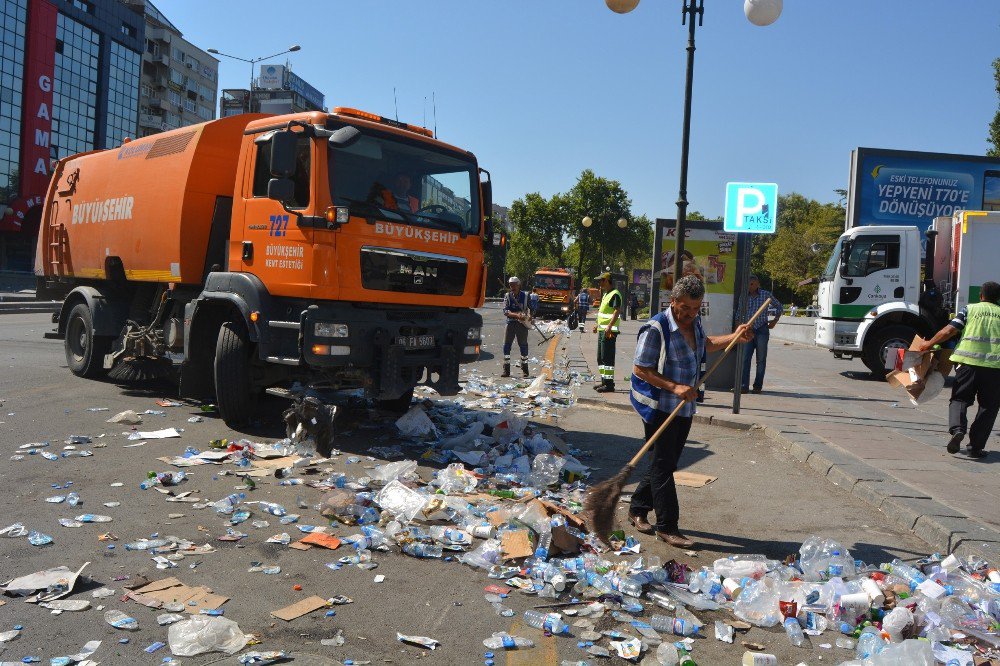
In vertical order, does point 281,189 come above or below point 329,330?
above

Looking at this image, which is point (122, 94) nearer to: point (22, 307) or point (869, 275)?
point (22, 307)

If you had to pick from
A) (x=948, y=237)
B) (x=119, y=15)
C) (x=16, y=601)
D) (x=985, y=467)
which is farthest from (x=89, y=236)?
(x=119, y=15)

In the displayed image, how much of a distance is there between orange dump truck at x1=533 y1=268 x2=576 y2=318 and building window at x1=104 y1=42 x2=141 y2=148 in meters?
34.9

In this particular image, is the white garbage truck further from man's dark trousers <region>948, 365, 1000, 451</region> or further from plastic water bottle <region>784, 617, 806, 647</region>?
plastic water bottle <region>784, 617, 806, 647</region>

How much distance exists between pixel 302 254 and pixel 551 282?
39339 mm

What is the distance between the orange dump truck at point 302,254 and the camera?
6520 mm

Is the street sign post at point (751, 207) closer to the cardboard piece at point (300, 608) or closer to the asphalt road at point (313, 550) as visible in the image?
the asphalt road at point (313, 550)

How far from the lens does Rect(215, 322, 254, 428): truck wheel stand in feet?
23.5

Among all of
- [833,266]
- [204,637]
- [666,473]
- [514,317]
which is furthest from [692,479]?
[833,266]

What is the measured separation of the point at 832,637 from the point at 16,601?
3.77m

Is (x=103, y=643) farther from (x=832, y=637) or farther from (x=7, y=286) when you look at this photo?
(x=7, y=286)

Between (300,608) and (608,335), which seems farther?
(608,335)

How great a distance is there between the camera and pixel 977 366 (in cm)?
710

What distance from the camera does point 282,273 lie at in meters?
6.71
